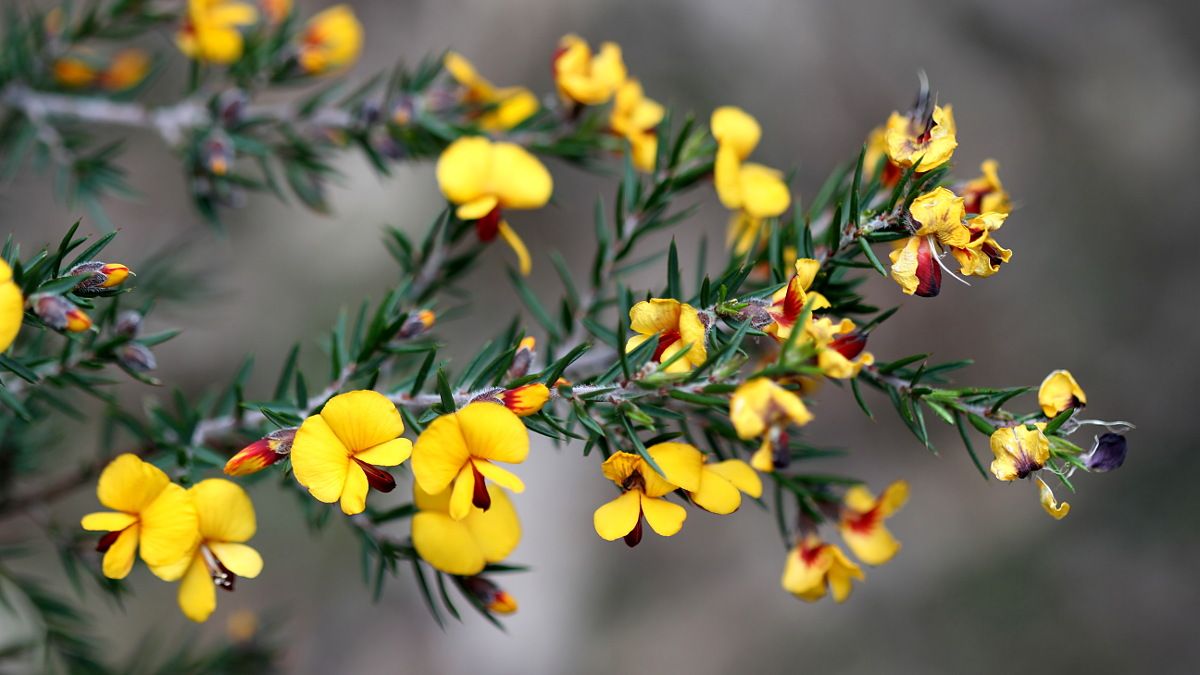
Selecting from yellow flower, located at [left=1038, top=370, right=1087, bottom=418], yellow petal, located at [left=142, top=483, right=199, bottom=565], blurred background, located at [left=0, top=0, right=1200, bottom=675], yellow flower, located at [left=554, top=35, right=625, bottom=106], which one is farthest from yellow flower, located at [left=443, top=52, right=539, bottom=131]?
blurred background, located at [left=0, top=0, right=1200, bottom=675]

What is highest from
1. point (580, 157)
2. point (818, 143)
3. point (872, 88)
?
point (580, 157)

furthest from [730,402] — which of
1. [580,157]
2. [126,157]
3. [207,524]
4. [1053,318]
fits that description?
[126,157]

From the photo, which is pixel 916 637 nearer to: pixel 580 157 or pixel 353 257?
pixel 580 157

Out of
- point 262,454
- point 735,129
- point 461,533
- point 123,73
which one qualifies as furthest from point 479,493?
point 123,73

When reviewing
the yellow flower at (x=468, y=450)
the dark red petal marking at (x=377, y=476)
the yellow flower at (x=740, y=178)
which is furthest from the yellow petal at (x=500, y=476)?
the yellow flower at (x=740, y=178)

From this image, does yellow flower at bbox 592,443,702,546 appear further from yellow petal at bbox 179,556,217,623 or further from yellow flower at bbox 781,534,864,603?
yellow petal at bbox 179,556,217,623

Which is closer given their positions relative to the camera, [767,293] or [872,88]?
[767,293]

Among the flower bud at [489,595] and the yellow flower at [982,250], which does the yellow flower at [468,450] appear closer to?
the flower bud at [489,595]

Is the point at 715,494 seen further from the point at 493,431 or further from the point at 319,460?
the point at 319,460
